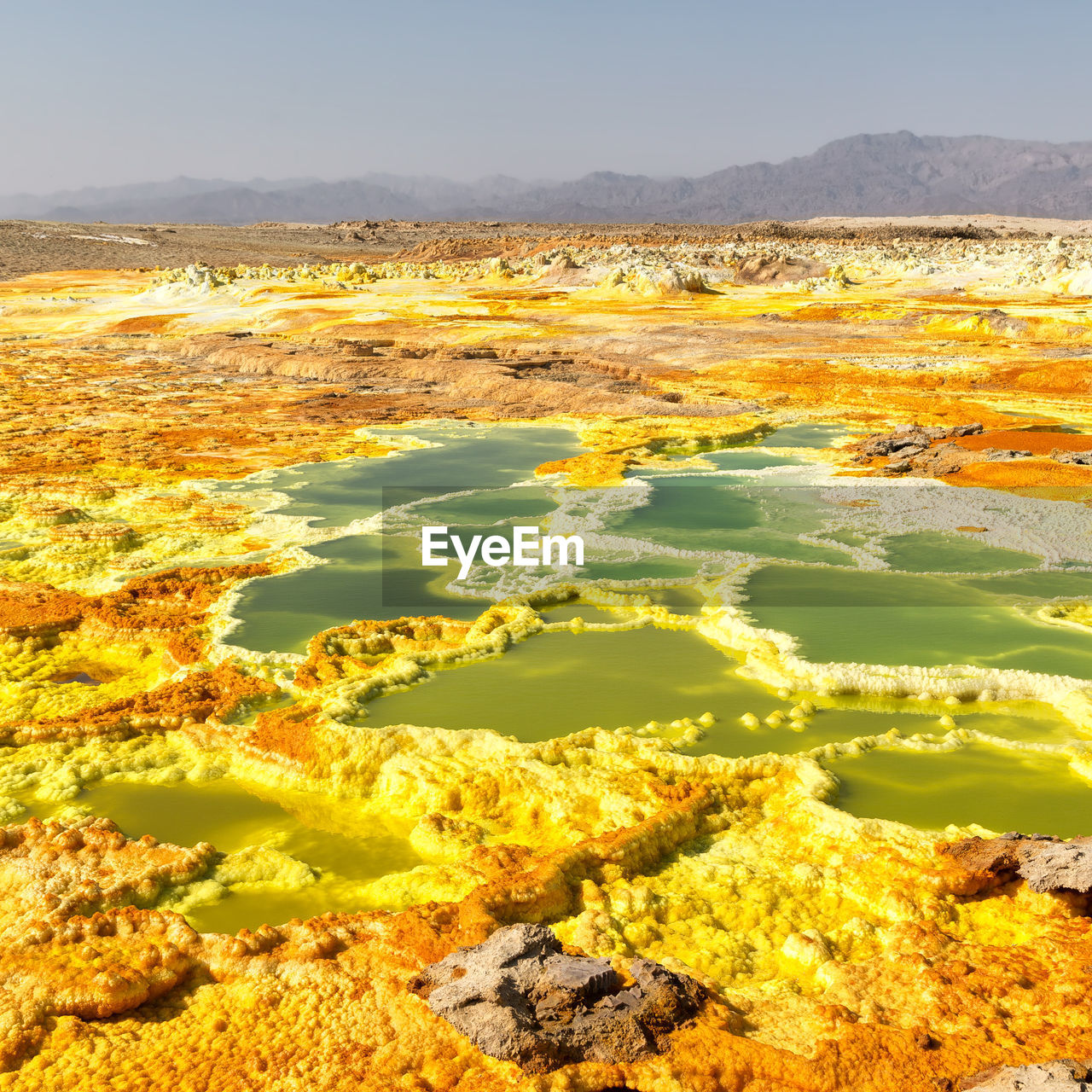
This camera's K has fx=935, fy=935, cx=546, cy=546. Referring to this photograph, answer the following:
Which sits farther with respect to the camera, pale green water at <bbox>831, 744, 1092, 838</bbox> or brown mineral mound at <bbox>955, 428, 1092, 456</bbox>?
brown mineral mound at <bbox>955, 428, 1092, 456</bbox>

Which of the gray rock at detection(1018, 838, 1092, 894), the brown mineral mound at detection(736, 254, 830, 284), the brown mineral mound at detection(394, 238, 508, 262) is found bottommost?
the gray rock at detection(1018, 838, 1092, 894)

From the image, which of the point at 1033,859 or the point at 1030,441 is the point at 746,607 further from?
the point at 1030,441

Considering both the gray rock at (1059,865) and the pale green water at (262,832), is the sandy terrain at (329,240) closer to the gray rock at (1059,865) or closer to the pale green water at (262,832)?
the pale green water at (262,832)

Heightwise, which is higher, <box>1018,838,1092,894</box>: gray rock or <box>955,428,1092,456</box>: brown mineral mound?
<box>955,428,1092,456</box>: brown mineral mound

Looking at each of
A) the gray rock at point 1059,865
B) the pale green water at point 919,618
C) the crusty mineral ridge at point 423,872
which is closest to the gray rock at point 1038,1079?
the crusty mineral ridge at point 423,872

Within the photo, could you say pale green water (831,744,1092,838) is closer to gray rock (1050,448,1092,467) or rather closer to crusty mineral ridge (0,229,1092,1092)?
crusty mineral ridge (0,229,1092,1092)

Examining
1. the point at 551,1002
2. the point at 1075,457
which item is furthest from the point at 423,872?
Answer: the point at 1075,457

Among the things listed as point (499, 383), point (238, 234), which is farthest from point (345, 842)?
point (238, 234)

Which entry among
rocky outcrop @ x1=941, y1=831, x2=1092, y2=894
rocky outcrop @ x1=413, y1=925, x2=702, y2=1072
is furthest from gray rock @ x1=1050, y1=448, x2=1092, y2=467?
rocky outcrop @ x1=413, y1=925, x2=702, y2=1072
